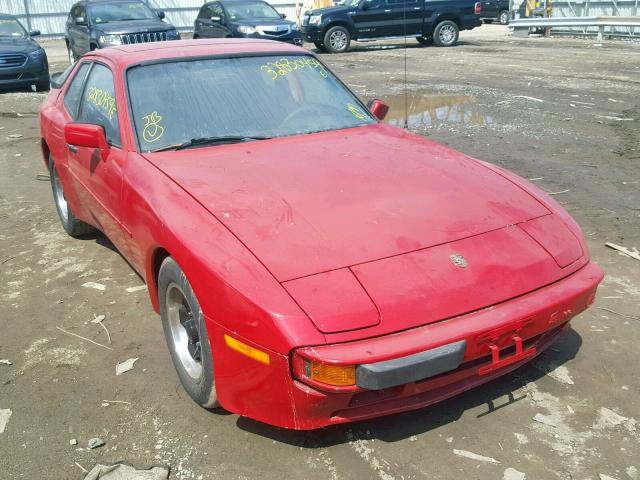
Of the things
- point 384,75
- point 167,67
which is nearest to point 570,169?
point 167,67

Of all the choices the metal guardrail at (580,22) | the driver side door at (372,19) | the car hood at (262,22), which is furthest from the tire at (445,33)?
the car hood at (262,22)

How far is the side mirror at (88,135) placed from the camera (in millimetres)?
3631

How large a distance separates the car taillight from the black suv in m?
12.7

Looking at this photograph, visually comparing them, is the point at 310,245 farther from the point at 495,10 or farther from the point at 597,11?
the point at 495,10

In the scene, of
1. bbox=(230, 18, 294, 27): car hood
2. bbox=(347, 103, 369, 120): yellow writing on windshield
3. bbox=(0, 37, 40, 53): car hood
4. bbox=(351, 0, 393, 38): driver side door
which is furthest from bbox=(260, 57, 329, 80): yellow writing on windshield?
bbox=(351, 0, 393, 38): driver side door

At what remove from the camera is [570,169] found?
6.48 metres

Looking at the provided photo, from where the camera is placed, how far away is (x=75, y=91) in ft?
15.5

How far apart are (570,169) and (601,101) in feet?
14.0

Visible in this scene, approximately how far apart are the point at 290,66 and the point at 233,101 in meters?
0.58

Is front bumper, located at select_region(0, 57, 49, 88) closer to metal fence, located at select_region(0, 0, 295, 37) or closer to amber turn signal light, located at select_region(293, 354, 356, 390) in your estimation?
amber turn signal light, located at select_region(293, 354, 356, 390)

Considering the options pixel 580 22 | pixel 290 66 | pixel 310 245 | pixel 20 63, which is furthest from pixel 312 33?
pixel 310 245

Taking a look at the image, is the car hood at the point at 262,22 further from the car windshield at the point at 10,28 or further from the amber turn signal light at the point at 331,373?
the amber turn signal light at the point at 331,373

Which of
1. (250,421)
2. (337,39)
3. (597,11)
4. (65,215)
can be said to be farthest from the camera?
(597,11)

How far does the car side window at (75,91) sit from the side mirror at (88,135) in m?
0.92
